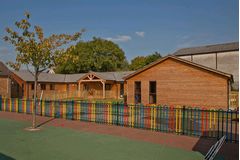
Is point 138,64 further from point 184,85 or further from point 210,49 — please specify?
point 184,85

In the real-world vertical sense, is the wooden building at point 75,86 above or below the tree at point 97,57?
below

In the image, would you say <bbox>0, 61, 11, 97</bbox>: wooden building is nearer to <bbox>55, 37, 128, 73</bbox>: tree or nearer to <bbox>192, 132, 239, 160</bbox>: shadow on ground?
<bbox>55, 37, 128, 73</bbox>: tree

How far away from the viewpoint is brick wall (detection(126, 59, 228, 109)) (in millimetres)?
19969

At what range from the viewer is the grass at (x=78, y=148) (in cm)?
732

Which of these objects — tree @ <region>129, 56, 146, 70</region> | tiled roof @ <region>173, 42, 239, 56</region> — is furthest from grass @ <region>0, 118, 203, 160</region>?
tree @ <region>129, 56, 146, 70</region>

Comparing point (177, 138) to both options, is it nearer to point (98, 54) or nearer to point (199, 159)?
point (199, 159)

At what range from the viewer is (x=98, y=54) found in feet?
214

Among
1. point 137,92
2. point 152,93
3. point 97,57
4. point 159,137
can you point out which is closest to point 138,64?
point 97,57

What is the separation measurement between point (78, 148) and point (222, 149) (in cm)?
491

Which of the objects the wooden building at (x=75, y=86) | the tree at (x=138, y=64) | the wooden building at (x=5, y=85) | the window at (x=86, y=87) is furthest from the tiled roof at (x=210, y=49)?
the wooden building at (x=5, y=85)

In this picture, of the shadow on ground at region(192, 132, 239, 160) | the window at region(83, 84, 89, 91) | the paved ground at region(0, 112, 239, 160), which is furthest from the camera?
the window at region(83, 84, 89, 91)

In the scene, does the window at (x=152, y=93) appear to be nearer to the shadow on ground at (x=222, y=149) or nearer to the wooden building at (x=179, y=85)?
the wooden building at (x=179, y=85)

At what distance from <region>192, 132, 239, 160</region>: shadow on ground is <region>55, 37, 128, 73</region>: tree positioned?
51.4 metres

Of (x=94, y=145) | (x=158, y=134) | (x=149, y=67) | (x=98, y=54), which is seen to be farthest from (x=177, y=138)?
(x=98, y=54)
